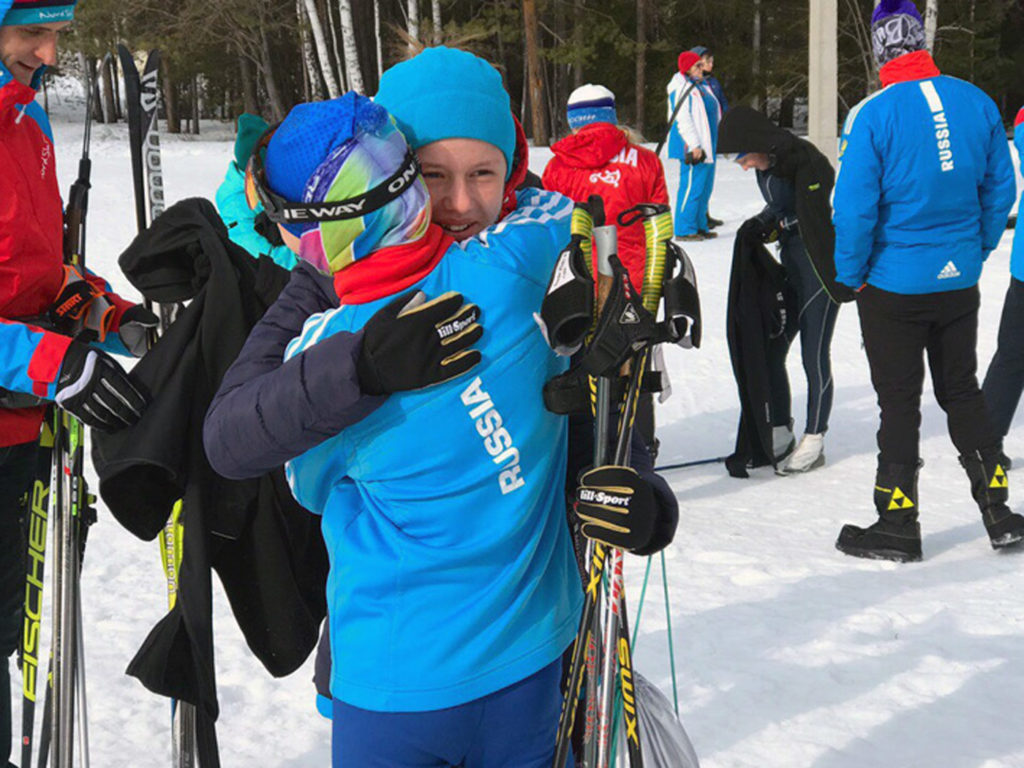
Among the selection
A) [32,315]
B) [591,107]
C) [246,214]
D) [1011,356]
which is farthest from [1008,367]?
[32,315]

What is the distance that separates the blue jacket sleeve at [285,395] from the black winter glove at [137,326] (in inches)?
40.5

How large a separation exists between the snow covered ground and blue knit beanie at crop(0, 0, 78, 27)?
81.0 inches

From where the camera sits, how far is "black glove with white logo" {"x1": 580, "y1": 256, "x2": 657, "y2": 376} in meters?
1.68

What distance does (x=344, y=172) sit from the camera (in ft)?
5.06

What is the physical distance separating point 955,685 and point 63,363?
2.85m

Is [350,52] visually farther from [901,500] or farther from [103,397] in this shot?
[103,397]

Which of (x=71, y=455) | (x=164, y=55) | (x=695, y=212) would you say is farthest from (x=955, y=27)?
(x=71, y=455)

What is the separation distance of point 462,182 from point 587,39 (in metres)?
24.7

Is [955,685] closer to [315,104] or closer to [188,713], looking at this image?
[188,713]

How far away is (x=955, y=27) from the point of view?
2353cm

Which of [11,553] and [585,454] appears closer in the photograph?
[585,454]

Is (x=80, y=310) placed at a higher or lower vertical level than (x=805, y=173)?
lower

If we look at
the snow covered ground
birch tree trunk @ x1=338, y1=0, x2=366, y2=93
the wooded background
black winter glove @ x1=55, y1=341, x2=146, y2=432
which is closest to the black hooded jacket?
the snow covered ground

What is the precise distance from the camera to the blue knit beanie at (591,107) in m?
5.64
